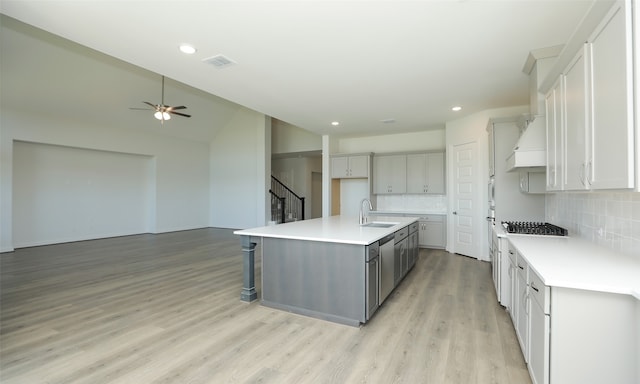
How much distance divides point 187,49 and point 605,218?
4035 mm

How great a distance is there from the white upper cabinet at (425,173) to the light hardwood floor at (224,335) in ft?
8.04

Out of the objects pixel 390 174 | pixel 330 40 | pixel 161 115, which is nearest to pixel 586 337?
pixel 330 40

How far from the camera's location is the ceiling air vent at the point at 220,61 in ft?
11.0

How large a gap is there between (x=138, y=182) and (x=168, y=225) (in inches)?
60.5

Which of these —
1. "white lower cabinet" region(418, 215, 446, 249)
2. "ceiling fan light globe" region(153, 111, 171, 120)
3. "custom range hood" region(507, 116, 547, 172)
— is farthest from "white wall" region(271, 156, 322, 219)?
"custom range hood" region(507, 116, 547, 172)

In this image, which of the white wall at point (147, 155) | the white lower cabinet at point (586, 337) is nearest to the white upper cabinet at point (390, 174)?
the white lower cabinet at point (586, 337)

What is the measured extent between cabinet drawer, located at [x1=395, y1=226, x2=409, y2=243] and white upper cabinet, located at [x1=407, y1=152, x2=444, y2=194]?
8.66ft

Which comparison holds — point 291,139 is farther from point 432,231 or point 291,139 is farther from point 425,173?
point 432,231

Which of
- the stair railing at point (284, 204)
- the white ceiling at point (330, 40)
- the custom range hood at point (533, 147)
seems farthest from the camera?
the stair railing at point (284, 204)

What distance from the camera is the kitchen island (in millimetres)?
2879

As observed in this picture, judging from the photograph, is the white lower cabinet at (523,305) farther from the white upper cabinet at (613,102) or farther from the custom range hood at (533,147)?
the custom range hood at (533,147)

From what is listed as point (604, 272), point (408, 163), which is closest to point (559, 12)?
point (604, 272)

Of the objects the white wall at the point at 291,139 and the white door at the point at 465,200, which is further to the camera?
the white wall at the point at 291,139

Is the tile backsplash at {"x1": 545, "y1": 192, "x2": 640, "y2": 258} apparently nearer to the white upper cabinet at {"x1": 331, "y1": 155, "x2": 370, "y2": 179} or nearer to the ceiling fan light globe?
the white upper cabinet at {"x1": 331, "y1": 155, "x2": 370, "y2": 179}
